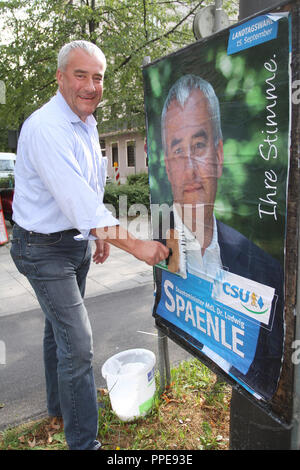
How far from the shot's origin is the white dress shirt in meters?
1.73

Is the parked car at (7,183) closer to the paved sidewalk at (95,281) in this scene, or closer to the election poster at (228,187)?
the paved sidewalk at (95,281)

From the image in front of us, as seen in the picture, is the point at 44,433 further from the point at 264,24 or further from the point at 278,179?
the point at 264,24

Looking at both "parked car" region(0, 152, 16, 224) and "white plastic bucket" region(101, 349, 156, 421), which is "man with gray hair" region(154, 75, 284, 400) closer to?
"white plastic bucket" region(101, 349, 156, 421)

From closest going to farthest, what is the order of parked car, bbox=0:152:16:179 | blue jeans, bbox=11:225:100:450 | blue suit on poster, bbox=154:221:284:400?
blue suit on poster, bbox=154:221:284:400 < blue jeans, bbox=11:225:100:450 < parked car, bbox=0:152:16:179

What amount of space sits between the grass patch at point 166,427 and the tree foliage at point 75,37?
8830mm

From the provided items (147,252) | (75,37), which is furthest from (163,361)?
(75,37)

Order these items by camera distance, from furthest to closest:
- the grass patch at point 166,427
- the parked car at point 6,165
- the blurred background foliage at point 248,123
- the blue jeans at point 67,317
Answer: the parked car at point 6,165 < the grass patch at point 166,427 < the blue jeans at point 67,317 < the blurred background foliage at point 248,123

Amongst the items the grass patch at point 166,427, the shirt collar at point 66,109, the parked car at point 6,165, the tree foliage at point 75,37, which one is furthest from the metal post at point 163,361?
the parked car at point 6,165

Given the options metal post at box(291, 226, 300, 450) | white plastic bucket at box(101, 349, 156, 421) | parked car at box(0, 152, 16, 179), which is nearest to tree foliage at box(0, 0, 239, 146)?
parked car at box(0, 152, 16, 179)

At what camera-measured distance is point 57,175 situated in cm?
173

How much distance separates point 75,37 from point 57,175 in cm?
1004

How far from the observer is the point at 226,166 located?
1.60 metres

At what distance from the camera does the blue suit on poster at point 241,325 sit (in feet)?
4.83

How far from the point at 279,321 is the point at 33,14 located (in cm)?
1095
